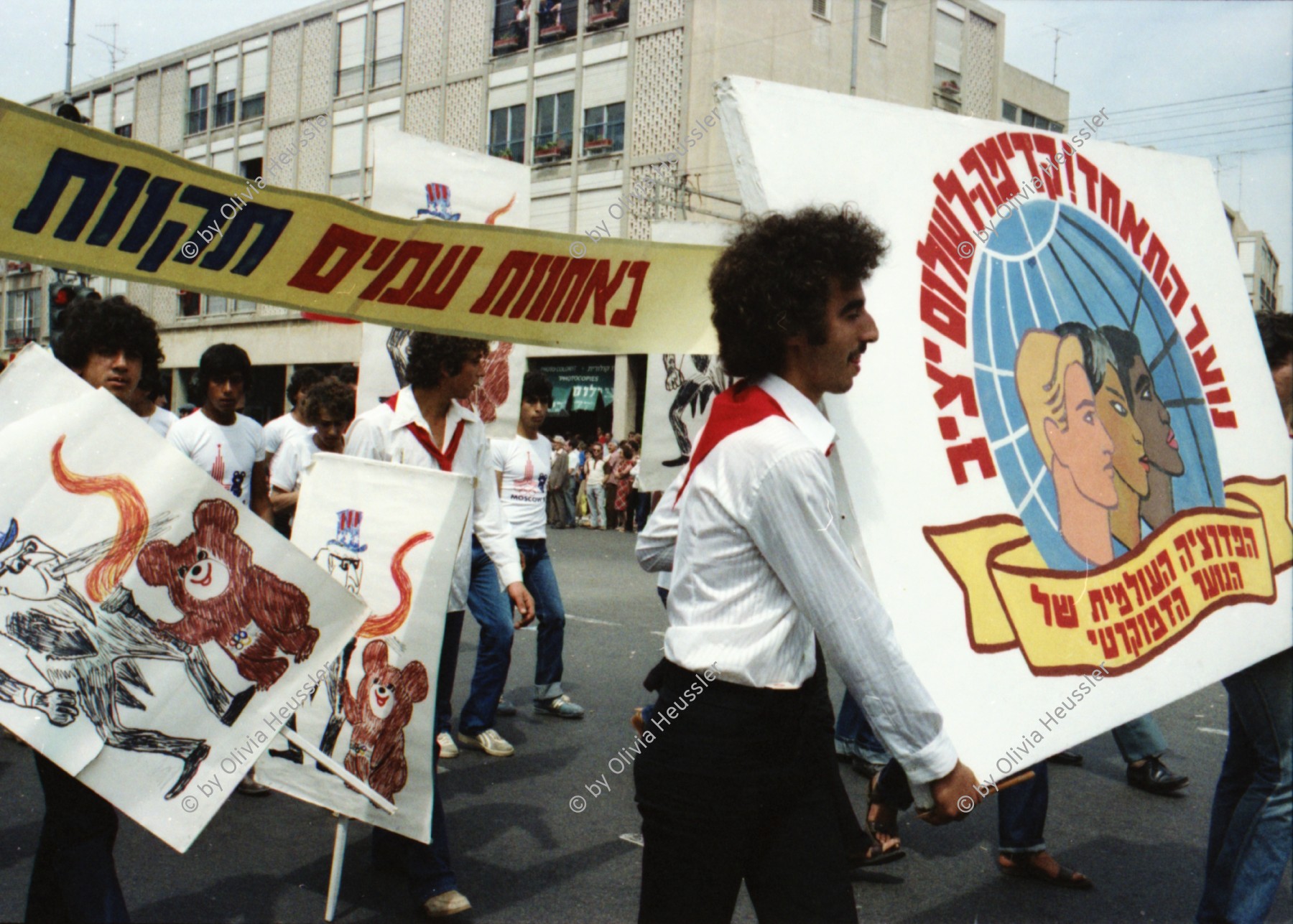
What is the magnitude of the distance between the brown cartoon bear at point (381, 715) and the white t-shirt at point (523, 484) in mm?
2816

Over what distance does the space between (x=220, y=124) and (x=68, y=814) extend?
32437 mm

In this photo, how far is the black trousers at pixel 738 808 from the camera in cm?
187

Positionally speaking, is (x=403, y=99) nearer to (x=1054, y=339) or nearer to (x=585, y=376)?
(x=585, y=376)

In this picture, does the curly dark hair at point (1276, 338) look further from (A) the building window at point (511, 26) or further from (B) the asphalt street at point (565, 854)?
(A) the building window at point (511, 26)

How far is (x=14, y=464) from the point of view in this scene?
251 centimetres

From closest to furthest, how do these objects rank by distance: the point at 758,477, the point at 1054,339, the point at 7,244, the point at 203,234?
the point at 758,477 < the point at 7,244 < the point at 203,234 < the point at 1054,339

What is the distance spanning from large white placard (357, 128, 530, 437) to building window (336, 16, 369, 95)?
63.6 ft

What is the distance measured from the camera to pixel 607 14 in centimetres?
2341

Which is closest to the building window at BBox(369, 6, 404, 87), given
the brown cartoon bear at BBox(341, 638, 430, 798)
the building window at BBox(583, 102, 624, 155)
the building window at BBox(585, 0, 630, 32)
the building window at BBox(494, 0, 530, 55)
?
the building window at BBox(494, 0, 530, 55)

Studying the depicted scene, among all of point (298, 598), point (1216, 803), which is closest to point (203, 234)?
point (298, 598)

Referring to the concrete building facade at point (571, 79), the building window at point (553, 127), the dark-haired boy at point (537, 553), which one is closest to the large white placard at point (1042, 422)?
the dark-haired boy at point (537, 553)

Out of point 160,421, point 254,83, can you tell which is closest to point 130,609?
point 160,421

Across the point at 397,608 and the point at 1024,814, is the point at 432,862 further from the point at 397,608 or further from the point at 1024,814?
the point at 1024,814

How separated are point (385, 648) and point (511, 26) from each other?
72.3 feet
